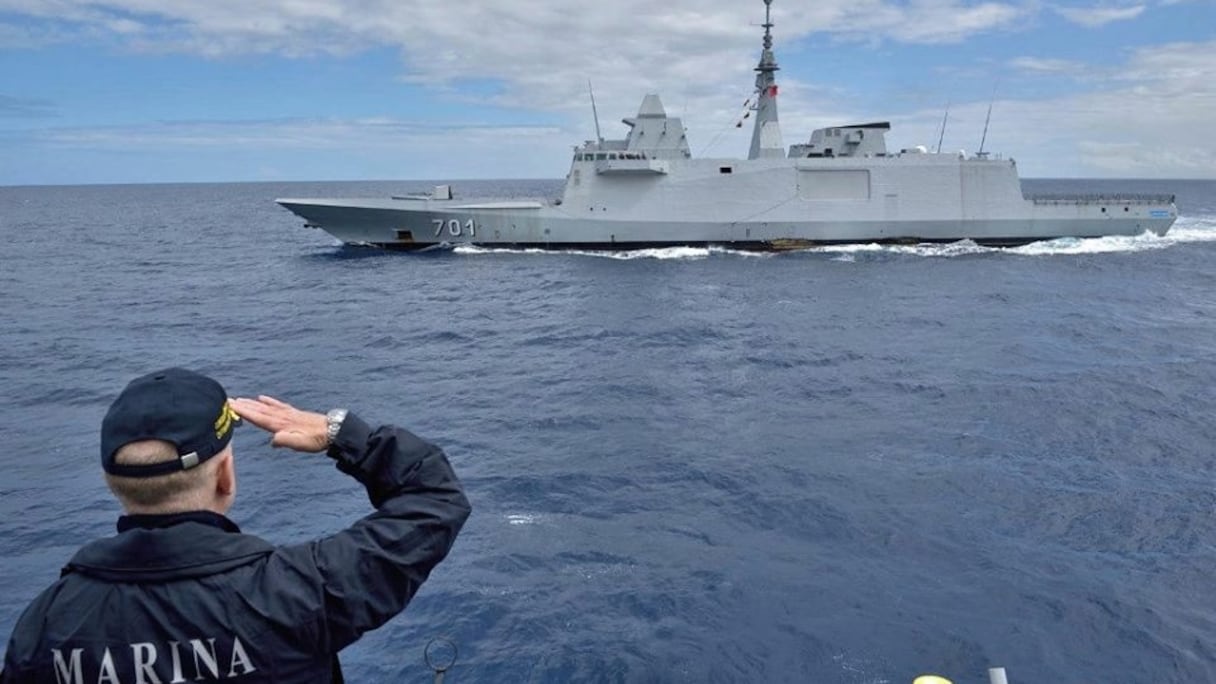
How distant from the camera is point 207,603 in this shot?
1.78 metres

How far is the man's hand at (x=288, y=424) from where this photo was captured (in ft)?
6.95

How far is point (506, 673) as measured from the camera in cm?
644

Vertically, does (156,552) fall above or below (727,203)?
below

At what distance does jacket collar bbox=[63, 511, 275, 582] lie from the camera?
69.3 inches

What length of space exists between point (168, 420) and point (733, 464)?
987 centimetres

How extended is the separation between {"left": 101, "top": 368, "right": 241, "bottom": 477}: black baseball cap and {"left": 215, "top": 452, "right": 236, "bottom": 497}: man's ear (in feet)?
0.17

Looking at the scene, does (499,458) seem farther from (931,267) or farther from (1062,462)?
(931,267)

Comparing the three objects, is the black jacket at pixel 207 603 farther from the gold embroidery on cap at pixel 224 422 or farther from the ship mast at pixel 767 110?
the ship mast at pixel 767 110

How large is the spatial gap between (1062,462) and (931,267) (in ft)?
71.4

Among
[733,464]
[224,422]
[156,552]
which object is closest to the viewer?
[156,552]

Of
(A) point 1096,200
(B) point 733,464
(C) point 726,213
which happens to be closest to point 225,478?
(B) point 733,464

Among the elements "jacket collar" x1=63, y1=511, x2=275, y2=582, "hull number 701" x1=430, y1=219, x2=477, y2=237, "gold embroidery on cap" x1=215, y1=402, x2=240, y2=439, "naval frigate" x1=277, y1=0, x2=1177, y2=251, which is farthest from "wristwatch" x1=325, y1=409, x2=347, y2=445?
"hull number 701" x1=430, y1=219, x2=477, y2=237

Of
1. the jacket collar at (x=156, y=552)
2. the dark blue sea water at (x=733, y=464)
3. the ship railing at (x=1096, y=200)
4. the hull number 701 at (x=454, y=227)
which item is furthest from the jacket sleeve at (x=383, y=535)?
the ship railing at (x=1096, y=200)

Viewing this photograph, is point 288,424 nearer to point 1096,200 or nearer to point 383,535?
point 383,535
